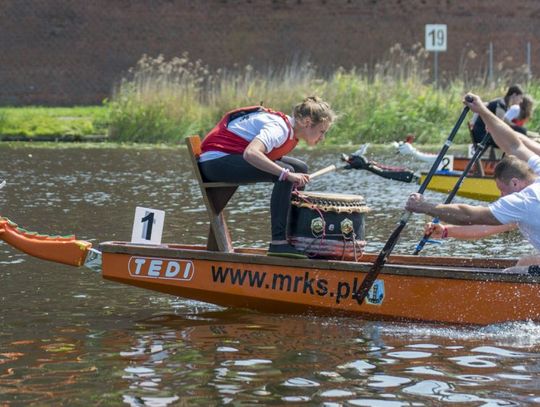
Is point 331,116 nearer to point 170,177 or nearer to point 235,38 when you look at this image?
point 170,177

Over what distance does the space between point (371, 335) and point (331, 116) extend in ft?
5.41

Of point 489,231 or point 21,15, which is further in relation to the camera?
point 21,15

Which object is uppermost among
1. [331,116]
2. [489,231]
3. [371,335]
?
[331,116]

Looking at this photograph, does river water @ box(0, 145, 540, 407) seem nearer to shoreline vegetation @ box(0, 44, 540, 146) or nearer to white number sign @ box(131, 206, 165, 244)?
white number sign @ box(131, 206, 165, 244)

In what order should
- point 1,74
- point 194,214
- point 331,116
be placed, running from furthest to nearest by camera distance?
1. point 1,74
2. point 194,214
3. point 331,116

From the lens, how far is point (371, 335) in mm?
9188

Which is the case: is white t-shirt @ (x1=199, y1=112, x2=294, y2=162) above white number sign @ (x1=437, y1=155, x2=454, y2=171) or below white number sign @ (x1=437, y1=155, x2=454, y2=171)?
above

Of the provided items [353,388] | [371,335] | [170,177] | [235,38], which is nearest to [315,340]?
[371,335]

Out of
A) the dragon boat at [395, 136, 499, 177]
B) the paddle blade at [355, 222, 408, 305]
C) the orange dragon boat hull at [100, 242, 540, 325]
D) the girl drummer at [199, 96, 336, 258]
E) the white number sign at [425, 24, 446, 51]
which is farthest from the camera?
the white number sign at [425, 24, 446, 51]

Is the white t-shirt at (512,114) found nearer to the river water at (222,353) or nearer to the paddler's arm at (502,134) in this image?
the river water at (222,353)

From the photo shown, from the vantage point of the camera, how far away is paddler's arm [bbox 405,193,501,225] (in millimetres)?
8906

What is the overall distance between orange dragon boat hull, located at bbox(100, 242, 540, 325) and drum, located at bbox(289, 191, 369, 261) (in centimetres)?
26

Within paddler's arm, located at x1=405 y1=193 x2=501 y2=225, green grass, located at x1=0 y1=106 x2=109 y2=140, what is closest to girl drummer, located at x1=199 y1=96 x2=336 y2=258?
paddler's arm, located at x1=405 y1=193 x2=501 y2=225

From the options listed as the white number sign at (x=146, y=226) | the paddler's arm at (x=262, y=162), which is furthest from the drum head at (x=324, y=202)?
the white number sign at (x=146, y=226)
